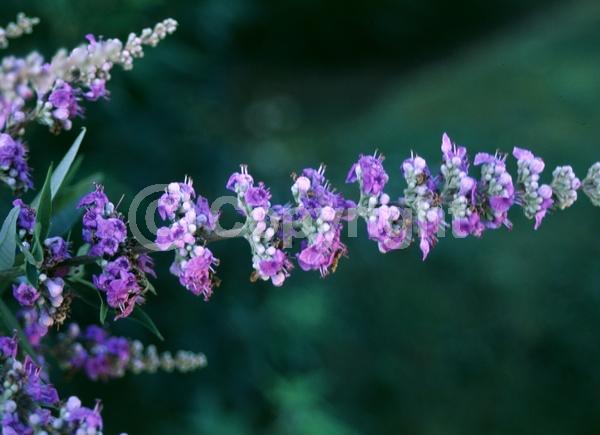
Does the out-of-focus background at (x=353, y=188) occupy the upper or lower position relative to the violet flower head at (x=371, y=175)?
upper

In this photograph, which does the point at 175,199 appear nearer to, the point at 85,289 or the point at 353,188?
the point at 85,289

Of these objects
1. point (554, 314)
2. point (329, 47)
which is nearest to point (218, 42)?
point (554, 314)

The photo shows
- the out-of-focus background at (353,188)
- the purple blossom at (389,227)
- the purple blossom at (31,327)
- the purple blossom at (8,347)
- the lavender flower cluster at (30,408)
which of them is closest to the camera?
the lavender flower cluster at (30,408)

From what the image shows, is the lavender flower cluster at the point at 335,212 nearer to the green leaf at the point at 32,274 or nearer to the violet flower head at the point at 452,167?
the violet flower head at the point at 452,167

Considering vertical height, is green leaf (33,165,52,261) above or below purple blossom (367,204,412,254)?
below

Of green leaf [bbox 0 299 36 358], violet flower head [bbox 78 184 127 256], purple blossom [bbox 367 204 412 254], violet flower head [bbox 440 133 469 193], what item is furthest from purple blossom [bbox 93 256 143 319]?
violet flower head [bbox 440 133 469 193]

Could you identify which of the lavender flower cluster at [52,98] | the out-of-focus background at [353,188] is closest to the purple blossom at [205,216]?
the lavender flower cluster at [52,98]

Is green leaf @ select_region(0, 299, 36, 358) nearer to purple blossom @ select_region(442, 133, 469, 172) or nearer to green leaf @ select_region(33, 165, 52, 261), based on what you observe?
green leaf @ select_region(33, 165, 52, 261)

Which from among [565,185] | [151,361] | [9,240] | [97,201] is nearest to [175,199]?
[97,201]
